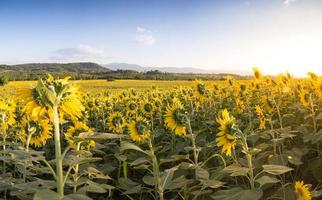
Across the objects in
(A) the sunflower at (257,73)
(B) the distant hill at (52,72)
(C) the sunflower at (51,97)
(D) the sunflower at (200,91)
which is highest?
(A) the sunflower at (257,73)

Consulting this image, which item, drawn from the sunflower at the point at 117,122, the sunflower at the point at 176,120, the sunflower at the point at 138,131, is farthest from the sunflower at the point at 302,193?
the sunflower at the point at 117,122

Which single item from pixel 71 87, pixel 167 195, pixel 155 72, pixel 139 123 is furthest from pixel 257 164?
pixel 155 72

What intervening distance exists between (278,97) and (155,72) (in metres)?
59.6

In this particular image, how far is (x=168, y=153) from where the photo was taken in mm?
5633

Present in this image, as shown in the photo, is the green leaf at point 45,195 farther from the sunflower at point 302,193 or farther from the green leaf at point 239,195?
the sunflower at point 302,193

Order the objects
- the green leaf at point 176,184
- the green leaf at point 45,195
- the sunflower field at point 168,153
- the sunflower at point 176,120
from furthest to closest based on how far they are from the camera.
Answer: the sunflower at point 176,120 → the green leaf at point 176,184 → the sunflower field at point 168,153 → the green leaf at point 45,195

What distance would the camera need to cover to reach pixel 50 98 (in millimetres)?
2346

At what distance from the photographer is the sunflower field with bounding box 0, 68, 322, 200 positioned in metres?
2.59

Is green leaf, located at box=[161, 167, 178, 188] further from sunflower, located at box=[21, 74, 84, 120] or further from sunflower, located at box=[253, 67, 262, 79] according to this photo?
sunflower, located at box=[253, 67, 262, 79]

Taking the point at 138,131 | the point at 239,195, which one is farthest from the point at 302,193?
the point at 138,131

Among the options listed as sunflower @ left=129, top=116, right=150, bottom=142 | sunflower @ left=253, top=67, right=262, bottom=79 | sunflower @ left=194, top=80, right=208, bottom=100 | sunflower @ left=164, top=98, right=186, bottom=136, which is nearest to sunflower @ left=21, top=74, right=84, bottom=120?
sunflower @ left=164, top=98, right=186, bottom=136

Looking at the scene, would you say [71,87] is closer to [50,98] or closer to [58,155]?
[50,98]

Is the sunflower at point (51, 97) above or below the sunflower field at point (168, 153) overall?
above

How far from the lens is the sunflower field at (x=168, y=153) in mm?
2588
